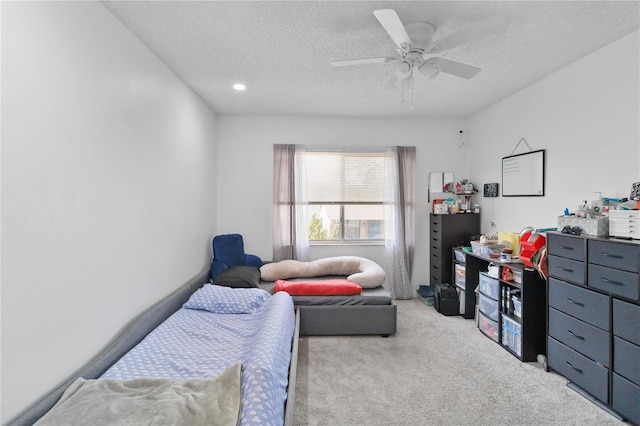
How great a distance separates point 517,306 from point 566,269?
68 cm

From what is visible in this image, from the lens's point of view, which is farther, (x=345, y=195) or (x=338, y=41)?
(x=345, y=195)

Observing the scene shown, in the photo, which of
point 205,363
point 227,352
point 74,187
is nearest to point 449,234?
point 227,352

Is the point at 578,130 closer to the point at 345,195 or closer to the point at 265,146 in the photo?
the point at 345,195

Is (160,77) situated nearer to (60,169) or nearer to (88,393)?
(60,169)

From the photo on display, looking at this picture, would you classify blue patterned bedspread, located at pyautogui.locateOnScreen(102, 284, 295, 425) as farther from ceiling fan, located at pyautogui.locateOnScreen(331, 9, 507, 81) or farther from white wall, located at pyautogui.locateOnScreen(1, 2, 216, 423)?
ceiling fan, located at pyautogui.locateOnScreen(331, 9, 507, 81)

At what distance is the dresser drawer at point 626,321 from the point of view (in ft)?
6.31

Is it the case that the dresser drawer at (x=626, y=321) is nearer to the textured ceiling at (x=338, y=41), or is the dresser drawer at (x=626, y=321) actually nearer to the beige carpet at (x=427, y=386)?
the beige carpet at (x=427, y=386)

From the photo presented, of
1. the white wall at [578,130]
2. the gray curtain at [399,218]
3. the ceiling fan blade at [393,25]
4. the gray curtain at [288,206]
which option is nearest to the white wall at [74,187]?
the ceiling fan blade at [393,25]

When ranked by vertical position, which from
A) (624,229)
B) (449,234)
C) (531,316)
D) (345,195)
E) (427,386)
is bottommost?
(427,386)

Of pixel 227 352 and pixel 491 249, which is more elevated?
pixel 491 249

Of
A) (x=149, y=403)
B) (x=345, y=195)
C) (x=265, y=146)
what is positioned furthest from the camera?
(x=345, y=195)

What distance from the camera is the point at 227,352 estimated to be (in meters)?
2.08

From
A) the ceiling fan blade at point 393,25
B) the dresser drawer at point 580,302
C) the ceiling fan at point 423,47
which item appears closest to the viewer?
the ceiling fan blade at point 393,25

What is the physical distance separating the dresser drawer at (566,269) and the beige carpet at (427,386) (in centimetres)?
83
